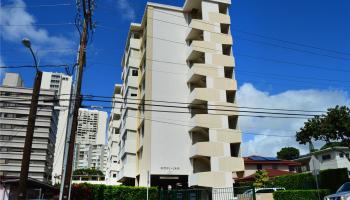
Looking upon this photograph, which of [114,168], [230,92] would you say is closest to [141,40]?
[230,92]

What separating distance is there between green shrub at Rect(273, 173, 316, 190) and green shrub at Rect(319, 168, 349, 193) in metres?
2.16

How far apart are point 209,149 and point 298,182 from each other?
10.5m

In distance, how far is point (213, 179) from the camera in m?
37.7

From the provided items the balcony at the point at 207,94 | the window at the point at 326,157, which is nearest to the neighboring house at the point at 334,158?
the window at the point at 326,157

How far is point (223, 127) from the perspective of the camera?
133ft

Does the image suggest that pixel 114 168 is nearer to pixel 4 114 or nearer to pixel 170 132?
pixel 170 132

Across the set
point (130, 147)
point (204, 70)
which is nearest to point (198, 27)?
point (204, 70)

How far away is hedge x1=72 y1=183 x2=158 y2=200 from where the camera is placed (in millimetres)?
29016

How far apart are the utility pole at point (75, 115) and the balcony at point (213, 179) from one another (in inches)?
783

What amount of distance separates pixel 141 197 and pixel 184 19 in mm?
26619

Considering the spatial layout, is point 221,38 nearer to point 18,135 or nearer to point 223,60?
point 223,60

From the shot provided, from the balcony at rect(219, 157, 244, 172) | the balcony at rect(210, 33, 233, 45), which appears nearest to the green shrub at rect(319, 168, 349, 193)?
the balcony at rect(219, 157, 244, 172)

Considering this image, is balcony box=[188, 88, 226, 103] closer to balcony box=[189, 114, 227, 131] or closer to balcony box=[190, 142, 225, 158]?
balcony box=[189, 114, 227, 131]

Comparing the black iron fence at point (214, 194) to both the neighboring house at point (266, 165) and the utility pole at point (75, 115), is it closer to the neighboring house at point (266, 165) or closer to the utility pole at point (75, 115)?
the utility pole at point (75, 115)
